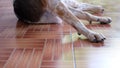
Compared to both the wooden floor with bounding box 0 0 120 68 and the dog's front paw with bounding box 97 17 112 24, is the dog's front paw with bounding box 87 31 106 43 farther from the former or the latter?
the dog's front paw with bounding box 97 17 112 24

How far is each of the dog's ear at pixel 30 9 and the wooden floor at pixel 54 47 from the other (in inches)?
3.9

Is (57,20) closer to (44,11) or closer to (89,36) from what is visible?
(44,11)

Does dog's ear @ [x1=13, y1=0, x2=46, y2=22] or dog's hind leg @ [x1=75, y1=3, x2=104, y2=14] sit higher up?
dog's ear @ [x1=13, y1=0, x2=46, y2=22]

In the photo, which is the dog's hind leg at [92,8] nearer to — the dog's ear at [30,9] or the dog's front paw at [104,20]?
the dog's front paw at [104,20]

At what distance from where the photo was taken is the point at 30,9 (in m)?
2.45

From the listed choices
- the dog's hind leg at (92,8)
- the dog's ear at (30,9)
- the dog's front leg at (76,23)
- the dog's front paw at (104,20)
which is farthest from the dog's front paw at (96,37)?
the dog's hind leg at (92,8)

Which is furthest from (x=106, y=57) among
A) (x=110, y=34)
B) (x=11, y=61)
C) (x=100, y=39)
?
(x=11, y=61)

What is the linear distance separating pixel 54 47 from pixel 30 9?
0.76 metres

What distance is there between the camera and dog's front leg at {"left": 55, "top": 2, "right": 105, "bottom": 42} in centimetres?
194

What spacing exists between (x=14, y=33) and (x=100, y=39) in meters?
0.81

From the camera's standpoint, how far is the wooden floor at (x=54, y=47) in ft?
5.20

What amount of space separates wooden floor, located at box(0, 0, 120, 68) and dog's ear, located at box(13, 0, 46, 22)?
Answer: 10 centimetres

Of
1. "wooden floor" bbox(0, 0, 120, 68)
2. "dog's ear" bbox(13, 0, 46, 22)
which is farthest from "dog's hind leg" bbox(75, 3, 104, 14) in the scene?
"dog's ear" bbox(13, 0, 46, 22)

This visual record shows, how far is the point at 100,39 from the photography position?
1.93 m
